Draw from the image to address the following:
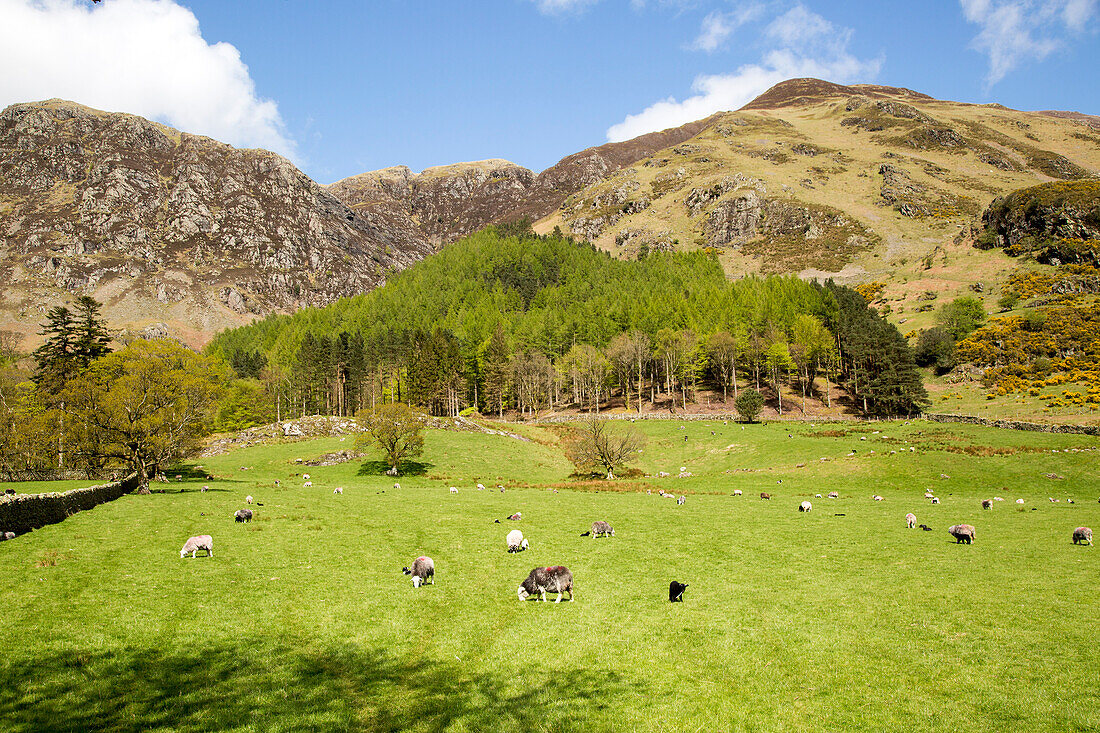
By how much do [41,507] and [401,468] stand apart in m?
37.9

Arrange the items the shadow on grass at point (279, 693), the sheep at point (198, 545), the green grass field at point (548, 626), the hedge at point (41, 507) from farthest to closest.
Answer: the hedge at point (41, 507) → the sheep at point (198, 545) → the green grass field at point (548, 626) → the shadow on grass at point (279, 693)

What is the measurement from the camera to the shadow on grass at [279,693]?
378 inches

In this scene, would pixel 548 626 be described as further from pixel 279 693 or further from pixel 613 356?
pixel 613 356

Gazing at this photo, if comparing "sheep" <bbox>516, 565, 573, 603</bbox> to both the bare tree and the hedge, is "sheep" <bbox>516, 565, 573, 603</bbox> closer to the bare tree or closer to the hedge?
the hedge

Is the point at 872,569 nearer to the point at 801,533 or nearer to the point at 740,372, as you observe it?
the point at 801,533

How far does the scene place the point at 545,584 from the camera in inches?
695

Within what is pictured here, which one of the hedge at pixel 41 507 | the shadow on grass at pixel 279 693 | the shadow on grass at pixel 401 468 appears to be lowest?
the shadow on grass at pixel 401 468

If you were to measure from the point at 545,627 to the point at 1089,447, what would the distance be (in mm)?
60314

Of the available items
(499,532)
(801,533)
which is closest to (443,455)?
(499,532)

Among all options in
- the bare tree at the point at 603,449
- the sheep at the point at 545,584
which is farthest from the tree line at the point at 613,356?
the sheep at the point at 545,584

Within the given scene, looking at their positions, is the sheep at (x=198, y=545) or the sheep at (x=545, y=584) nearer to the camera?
the sheep at (x=545, y=584)

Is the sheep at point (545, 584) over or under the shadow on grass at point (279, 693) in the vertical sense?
under

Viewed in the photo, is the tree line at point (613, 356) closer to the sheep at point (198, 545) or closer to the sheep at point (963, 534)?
the sheep at point (963, 534)

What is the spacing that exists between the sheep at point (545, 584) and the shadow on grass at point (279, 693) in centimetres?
532
